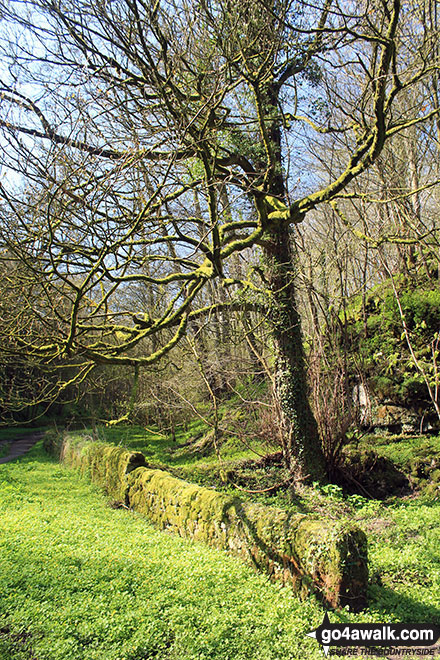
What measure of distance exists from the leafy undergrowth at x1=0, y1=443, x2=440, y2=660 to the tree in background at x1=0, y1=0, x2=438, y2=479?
233 centimetres

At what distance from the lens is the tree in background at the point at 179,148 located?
448cm

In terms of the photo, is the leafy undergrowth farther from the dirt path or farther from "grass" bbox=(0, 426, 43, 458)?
"grass" bbox=(0, 426, 43, 458)

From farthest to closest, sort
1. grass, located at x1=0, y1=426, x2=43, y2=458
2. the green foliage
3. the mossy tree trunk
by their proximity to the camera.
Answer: grass, located at x1=0, y1=426, x2=43, y2=458, the green foliage, the mossy tree trunk

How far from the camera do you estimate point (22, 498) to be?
9047mm

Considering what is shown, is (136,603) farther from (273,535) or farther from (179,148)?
(179,148)

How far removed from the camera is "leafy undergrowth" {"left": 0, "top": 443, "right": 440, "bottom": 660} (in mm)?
3383

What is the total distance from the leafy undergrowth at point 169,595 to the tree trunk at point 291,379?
Answer: 5.65 feet

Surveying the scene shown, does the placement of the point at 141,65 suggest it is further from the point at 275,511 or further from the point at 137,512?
the point at 137,512

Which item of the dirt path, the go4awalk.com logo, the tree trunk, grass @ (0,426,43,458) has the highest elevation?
the tree trunk

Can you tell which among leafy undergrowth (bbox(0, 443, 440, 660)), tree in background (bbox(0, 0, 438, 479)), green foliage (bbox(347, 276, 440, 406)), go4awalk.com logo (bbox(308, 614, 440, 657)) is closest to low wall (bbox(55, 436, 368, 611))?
leafy undergrowth (bbox(0, 443, 440, 660))

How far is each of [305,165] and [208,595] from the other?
960cm

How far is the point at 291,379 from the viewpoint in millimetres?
7902

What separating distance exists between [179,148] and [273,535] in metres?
4.15

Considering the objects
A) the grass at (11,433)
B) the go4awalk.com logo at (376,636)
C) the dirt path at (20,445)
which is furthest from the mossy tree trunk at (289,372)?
the grass at (11,433)
